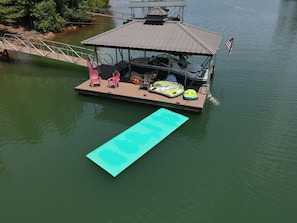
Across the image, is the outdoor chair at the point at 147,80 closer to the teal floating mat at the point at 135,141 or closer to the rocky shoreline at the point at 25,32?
the teal floating mat at the point at 135,141

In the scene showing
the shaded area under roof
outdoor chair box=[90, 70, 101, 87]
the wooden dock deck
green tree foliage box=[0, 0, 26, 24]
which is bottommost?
the wooden dock deck

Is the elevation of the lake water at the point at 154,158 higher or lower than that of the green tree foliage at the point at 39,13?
lower

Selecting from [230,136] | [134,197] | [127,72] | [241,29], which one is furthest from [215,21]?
[134,197]

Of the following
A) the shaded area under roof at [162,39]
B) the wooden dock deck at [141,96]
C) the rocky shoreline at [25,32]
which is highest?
the shaded area under roof at [162,39]

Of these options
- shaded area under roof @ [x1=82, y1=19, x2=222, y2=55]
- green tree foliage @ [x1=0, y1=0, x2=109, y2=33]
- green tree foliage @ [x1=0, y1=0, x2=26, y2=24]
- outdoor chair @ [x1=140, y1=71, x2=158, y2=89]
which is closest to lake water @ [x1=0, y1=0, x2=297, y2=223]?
outdoor chair @ [x1=140, y1=71, x2=158, y2=89]

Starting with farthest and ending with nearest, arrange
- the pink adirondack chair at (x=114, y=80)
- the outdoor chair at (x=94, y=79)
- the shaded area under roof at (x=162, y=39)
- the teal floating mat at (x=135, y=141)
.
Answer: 1. the outdoor chair at (x=94, y=79)
2. the pink adirondack chair at (x=114, y=80)
3. the shaded area under roof at (x=162, y=39)
4. the teal floating mat at (x=135, y=141)

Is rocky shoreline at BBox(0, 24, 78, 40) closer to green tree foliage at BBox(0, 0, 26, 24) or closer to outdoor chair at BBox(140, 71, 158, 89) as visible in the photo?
green tree foliage at BBox(0, 0, 26, 24)

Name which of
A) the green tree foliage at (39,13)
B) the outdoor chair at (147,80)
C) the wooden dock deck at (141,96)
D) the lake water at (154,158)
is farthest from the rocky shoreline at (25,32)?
the outdoor chair at (147,80)
